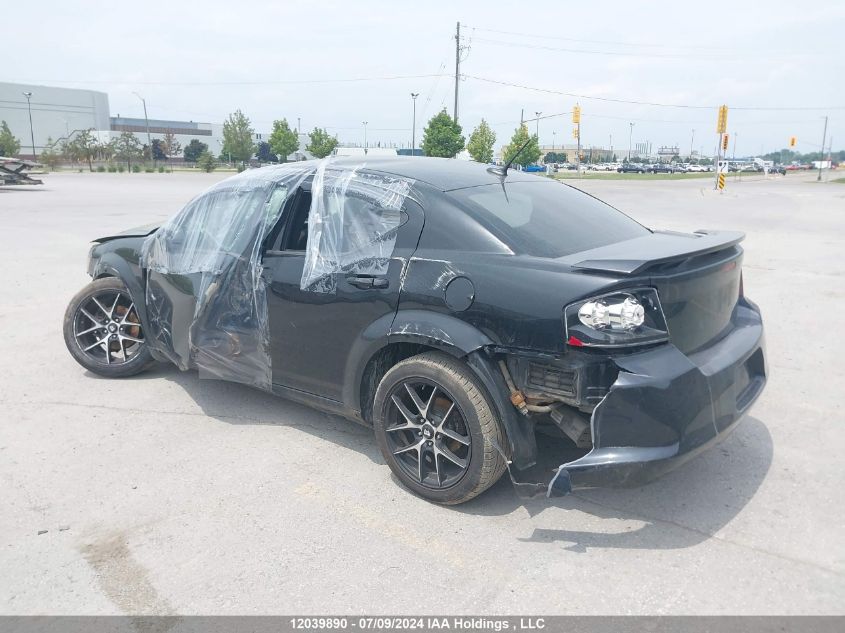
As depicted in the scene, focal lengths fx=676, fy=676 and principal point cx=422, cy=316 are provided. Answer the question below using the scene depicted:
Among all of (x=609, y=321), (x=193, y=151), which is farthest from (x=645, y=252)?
(x=193, y=151)

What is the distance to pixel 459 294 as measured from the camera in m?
3.23

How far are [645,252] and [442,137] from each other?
48725 mm

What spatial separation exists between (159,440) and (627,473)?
284cm

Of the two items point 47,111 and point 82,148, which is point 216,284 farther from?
point 47,111

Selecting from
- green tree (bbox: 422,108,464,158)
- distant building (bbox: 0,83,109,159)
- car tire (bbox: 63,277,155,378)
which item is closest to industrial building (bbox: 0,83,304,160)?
distant building (bbox: 0,83,109,159)

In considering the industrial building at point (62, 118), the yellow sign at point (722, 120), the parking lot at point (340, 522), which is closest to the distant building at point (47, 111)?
the industrial building at point (62, 118)

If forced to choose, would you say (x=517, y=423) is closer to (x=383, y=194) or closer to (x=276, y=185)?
(x=383, y=194)

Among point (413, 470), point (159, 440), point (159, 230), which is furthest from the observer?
point (159, 230)

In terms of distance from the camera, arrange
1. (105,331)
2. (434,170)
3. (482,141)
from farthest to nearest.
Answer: (482,141), (105,331), (434,170)

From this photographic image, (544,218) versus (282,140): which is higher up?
(282,140)

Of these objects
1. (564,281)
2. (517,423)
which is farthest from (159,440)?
(564,281)

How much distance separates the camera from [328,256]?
12.5ft

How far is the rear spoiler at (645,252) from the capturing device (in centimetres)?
293

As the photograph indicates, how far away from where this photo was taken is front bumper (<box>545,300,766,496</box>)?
282 centimetres
